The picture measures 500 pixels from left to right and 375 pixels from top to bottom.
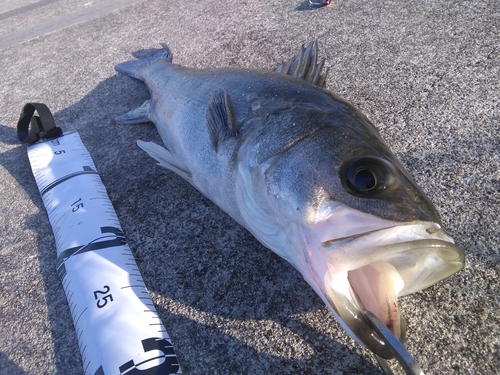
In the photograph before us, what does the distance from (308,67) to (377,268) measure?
168 centimetres

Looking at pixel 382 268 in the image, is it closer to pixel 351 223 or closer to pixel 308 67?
pixel 351 223

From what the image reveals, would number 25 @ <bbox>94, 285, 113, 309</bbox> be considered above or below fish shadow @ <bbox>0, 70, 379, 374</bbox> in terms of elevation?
above

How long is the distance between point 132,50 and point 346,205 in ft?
12.4

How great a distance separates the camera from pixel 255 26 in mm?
4090

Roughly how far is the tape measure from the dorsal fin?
1690mm

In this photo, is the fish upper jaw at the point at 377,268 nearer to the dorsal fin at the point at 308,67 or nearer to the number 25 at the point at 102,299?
the number 25 at the point at 102,299

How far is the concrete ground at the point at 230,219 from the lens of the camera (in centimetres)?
173

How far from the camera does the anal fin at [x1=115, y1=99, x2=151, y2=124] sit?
3.13 metres

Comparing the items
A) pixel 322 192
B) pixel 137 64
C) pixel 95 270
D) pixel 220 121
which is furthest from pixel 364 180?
pixel 137 64

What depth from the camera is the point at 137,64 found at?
3.70m

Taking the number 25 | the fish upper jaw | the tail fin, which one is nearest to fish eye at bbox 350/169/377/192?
the fish upper jaw

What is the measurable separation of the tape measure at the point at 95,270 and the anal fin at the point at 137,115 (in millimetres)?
439

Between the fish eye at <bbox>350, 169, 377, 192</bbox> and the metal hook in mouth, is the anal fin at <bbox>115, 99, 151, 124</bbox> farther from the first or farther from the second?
the metal hook in mouth

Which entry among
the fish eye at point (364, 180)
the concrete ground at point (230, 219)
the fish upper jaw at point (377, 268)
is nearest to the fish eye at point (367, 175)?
the fish eye at point (364, 180)
